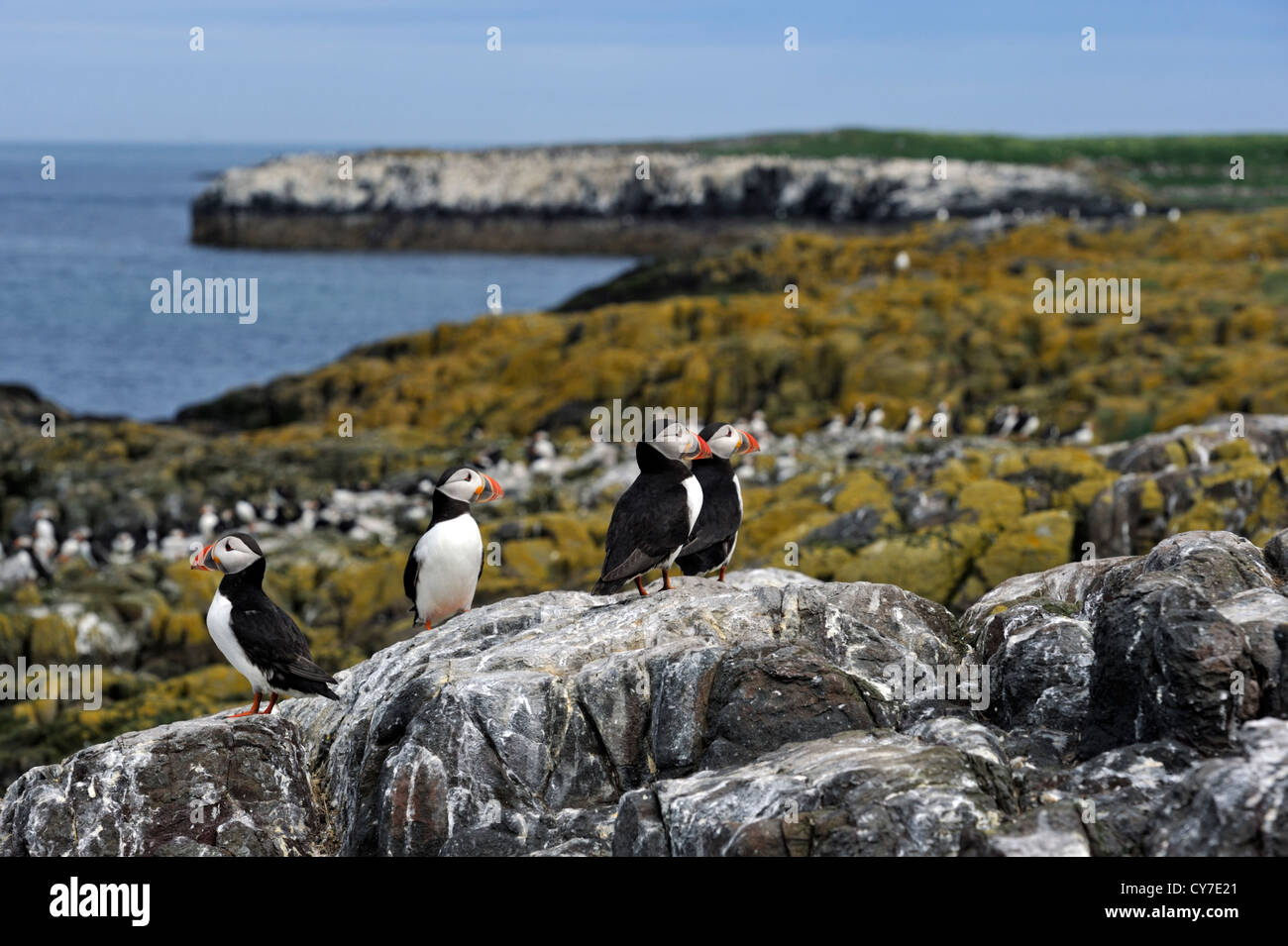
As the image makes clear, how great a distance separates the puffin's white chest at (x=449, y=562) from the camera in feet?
33.2

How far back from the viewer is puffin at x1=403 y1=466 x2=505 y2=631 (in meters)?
10.1

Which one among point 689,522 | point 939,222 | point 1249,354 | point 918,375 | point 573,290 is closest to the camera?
point 689,522

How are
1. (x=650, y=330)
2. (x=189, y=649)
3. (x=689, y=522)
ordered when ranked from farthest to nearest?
(x=650, y=330)
(x=189, y=649)
(x=689, y=522)

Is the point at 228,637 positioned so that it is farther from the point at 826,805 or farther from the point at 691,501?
the point at 826,805

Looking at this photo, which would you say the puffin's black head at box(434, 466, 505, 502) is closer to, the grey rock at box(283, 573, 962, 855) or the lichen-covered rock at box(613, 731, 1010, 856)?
the grey rock at box(283, 573, 962, 855)

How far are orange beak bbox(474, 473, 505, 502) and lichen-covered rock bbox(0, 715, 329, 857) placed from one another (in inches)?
97.1

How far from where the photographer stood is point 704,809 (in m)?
6.65

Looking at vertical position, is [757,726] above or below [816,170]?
below

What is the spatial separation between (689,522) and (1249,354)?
25.2 meters

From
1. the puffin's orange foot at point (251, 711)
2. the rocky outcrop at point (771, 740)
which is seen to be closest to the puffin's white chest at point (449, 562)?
the rocky outcrop at point (771, 740)

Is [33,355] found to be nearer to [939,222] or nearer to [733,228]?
[939,222]

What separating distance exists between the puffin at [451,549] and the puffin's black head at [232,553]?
4.65 feet

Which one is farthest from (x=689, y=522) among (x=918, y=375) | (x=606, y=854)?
(x=918, y=375)

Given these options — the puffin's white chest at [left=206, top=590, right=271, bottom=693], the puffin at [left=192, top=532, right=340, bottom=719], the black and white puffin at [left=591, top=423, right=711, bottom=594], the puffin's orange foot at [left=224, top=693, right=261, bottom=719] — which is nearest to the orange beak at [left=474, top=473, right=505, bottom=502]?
the black and white puffin at [left=591, top=423, right=711, bottom=594]
